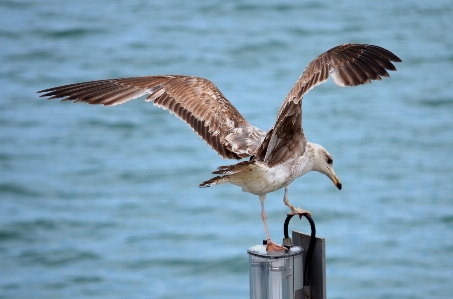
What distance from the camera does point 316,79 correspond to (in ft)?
16.5

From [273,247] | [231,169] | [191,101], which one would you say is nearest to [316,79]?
[231,169]

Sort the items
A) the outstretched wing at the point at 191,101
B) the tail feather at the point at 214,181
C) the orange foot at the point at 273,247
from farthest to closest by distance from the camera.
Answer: the outstretched wing at the point at 191,101 < the tail feather at the point at 214,181 < the orange foot at the point at 273,247

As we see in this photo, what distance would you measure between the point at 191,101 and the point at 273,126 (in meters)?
1.18

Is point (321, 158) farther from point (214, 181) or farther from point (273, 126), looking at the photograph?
point (214, 181)

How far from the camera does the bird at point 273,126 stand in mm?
5027

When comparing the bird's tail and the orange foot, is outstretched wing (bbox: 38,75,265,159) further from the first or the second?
the orange foot

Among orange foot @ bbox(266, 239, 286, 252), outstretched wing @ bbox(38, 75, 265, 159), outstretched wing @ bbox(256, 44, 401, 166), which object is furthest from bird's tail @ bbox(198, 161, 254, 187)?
orange foot @ bbox(266, 239, 286, 252)

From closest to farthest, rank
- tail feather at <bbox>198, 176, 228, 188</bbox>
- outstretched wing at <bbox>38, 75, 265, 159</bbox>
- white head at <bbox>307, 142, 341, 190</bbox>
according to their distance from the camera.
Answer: tail feather at <bbox>198, 176, 228, 188</bbox>, white head at <bbox>307, 142, 341, 190</bbox>, outstretched wing at <bbox>38, 75, 265, 159</bbox>

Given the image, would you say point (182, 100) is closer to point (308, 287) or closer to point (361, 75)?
point (361, 75)

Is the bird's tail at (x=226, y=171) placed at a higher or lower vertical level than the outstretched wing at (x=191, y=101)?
lower

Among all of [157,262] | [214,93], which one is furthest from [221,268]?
[214,93]

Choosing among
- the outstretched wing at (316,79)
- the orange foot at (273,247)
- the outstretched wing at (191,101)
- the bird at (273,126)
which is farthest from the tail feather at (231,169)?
the orange foot at (273,247)

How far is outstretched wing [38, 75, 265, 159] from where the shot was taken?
5.66 metres

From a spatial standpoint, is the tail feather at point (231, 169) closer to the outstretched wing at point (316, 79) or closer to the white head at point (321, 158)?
the outstretched wing at point (316, 79)
